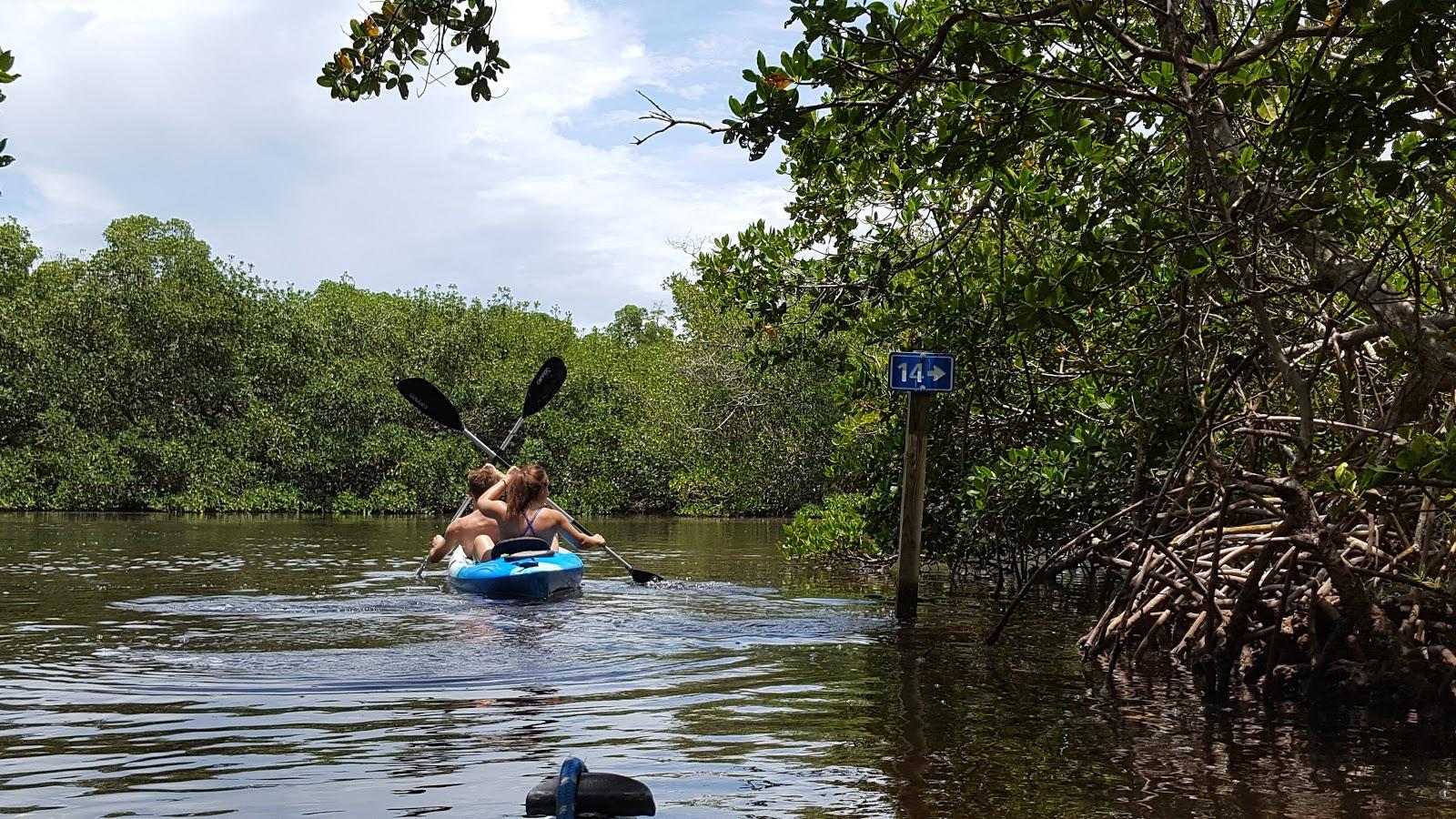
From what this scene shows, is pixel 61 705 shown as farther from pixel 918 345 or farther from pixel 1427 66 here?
pixel 918 345

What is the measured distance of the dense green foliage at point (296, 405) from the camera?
113 ft

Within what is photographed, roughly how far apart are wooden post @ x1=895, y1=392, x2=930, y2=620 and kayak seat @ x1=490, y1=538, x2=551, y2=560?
3290mm

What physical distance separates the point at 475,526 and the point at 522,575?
1356mm

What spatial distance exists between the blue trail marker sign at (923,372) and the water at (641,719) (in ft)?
5.52

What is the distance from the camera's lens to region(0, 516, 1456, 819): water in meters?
4.66

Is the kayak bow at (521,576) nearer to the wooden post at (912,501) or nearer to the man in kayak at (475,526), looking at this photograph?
the man in kayak at (475,526)

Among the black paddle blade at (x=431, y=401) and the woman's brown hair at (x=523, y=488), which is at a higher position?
the black paddle blade at (x=431, y=401)

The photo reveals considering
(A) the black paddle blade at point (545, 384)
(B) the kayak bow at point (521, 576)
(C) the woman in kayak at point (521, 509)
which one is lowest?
(B) the kayak bow at point (521, 576)

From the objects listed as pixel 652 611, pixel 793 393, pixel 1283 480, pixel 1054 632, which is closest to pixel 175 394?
pixel 793 393

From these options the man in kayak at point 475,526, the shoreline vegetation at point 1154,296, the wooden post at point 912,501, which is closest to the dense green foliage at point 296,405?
the shoreline vegetation at point 1154,296

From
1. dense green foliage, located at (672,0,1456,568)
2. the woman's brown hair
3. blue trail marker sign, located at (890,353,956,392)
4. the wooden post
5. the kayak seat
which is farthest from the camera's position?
the woman's brown hair

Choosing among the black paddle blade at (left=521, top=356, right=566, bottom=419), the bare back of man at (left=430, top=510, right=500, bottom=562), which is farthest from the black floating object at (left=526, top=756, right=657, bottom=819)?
the black paddle blade at (left=521, top=356, right=566, bottom=419)

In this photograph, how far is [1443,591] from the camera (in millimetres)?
5668

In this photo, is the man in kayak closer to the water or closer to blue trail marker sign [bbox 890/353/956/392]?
the water
